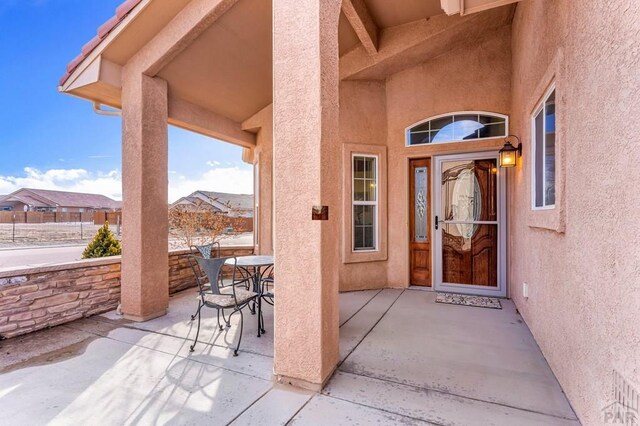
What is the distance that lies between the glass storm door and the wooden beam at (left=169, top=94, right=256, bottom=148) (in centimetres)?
406

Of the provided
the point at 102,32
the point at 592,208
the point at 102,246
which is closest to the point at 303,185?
the point at 592,208

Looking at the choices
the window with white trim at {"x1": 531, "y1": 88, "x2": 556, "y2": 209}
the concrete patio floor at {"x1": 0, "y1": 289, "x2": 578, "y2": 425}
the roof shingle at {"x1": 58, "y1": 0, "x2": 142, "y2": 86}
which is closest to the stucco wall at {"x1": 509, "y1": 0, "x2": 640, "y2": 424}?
the window with white trim at {"x1": 531, "y1": 88, "x2": 556, "y2": 209}

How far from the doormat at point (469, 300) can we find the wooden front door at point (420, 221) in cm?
51

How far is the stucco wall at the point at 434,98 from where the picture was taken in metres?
5.05

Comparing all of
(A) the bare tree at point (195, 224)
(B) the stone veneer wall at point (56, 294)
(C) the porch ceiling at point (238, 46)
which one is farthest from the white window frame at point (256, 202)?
(B) the stone veneer wall at point (56, 294)

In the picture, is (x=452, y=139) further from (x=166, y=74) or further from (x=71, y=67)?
(x=71, y=67)

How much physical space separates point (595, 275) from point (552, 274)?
3.34ft

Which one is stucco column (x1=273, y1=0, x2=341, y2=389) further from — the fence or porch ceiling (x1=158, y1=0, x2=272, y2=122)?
the fence

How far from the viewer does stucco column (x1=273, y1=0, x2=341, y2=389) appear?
2.46 metres

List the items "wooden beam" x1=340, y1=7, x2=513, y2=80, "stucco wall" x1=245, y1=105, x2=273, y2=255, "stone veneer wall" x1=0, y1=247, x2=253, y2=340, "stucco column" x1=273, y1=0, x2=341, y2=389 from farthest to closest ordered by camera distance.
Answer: "stucco wall" x1=245, y1=105, x2=273, y2=255 < "wooden beam" x1=340, y1=7, x2=513, y2=80 < "stone veneer wall" x1=0, y1=247, x2=253, y2=340 < "stucco column" x1=273, y1=0, x2=341, y2=389

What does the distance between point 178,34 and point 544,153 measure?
4.59m

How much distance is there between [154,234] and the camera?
428cm

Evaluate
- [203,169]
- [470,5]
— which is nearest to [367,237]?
[470,5]

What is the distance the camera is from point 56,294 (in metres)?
3.97
